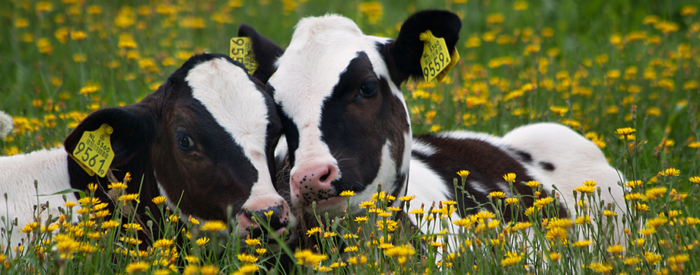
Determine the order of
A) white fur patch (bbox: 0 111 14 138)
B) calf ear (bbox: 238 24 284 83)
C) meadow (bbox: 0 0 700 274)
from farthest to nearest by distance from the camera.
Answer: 1. calf ear (bbox: 238 24 284 83)
2. white fur patch (bbox: 0 111 14 138)
3. meadow (bbox: 0 0 700 274)

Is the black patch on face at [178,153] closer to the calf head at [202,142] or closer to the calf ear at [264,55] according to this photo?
the calf head at [202,142]

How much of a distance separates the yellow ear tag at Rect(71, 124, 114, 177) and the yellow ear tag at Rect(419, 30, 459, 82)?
5.90 feet

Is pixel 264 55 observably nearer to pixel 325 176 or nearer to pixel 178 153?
pixel 178 153

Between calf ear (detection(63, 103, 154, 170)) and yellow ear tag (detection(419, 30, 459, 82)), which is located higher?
yellow ear tag (detection(419, 30, 459, 82))

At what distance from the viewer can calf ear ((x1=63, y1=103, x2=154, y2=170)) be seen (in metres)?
2.97

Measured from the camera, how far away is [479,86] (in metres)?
6.36

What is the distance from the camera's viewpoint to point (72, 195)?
330cm

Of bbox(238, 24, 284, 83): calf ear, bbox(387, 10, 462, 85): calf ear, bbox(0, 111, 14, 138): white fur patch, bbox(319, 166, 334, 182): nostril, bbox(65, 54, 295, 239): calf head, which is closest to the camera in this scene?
bbox(319, 166, 334, 182): nostril

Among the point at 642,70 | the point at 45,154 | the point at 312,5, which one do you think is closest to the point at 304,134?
the point at 45,154

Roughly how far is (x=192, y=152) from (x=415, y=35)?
1.48 metres

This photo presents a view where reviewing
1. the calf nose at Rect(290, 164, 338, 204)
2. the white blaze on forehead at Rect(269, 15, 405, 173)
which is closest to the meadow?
the calf nose at Rect(290, 164, 338, 204)

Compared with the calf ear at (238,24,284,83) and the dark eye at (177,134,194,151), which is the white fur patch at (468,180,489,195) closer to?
the calf ear at (238,24,284,83)

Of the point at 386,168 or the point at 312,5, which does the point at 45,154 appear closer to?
the point at 386,168

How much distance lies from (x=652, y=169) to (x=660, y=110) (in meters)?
1.71
